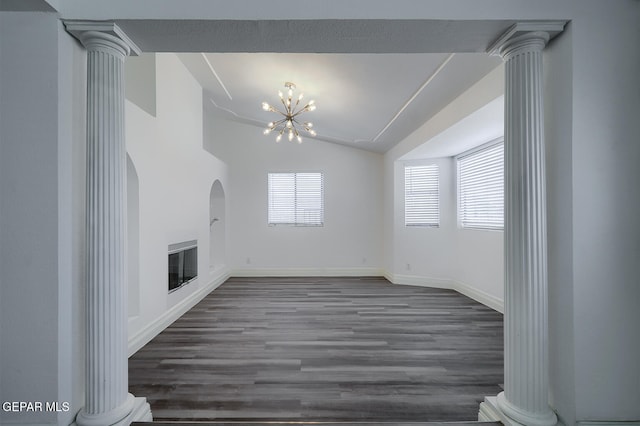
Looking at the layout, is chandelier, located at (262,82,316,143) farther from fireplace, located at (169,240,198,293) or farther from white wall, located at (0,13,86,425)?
white wall, located at (0,13,86,425)

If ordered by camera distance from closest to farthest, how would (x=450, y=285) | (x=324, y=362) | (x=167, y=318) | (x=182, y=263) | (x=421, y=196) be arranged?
1. (x=324, y=362)
2. (x=167, y=318)
3. (x=182, y=263)
4. (x=450, y=285)
5. (x=421, y=196)

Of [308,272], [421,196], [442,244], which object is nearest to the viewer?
[442,244]

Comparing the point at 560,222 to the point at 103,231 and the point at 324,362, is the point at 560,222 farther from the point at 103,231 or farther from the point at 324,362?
the point at 103,231

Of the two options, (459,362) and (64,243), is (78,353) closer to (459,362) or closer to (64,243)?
(64,243)

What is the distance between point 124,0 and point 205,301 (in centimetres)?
425

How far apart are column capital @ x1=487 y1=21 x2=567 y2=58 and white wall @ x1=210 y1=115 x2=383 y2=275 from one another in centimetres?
523

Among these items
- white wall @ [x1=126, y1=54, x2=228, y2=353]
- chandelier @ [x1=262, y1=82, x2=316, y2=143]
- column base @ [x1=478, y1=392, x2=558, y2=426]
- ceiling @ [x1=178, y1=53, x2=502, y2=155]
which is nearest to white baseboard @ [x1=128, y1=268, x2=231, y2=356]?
white wall @ [x1=126, y1=54, x2=228, y2=353]

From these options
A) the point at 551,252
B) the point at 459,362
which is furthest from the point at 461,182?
the point at 551,252

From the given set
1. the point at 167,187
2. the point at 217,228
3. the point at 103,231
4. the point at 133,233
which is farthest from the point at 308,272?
the point at 103,231

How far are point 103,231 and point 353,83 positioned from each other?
338cm

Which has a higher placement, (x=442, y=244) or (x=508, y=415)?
(x=442, y=244)

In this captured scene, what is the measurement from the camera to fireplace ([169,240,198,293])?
4020mm

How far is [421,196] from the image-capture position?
19.9 ft

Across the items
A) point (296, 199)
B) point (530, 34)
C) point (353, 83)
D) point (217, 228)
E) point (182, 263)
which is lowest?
point (182, 263)
